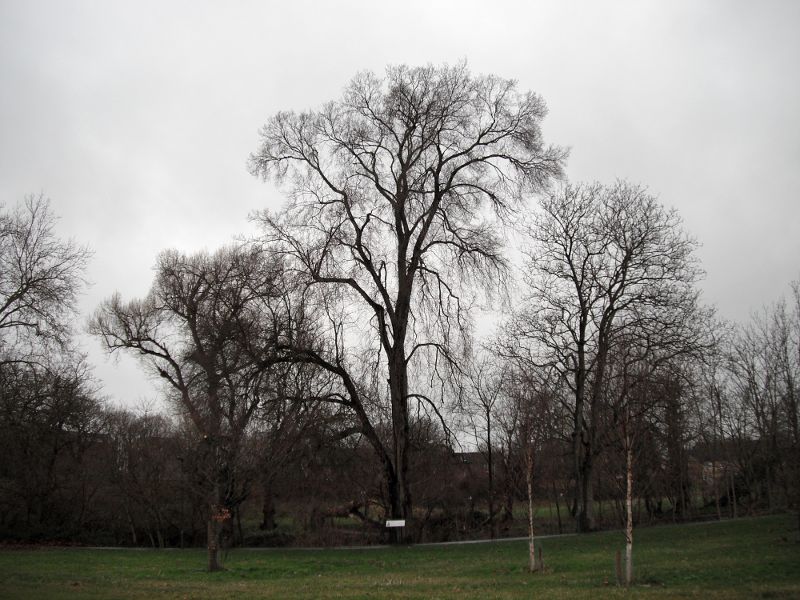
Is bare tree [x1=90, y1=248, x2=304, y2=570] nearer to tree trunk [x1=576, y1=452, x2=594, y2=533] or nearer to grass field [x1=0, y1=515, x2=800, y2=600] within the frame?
grass field [x1=0, y1=515, x2=800, y2=600]

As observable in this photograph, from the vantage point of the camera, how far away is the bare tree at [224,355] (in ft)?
63.2

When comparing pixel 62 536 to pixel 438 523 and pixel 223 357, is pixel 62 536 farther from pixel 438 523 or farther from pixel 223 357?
pixel 438 523

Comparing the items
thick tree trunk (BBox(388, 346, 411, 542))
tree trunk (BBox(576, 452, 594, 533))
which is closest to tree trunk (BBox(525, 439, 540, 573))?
thick tree trunk (BBox(388, 346, 411, 542))

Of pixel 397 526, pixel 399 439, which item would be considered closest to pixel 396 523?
pixel 397 526

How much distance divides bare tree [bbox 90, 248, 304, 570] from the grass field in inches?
99.1

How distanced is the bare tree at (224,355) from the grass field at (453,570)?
2517mm

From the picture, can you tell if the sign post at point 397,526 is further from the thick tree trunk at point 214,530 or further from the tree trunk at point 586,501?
the tree trunk at point 586,501

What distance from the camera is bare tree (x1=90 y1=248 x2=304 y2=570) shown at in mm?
19266

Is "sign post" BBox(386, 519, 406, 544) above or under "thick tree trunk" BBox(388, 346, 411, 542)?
under

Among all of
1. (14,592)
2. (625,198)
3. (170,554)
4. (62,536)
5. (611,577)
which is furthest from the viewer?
(62,536)

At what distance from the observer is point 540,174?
25.6 metres

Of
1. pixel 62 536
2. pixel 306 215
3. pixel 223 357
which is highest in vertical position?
pixel 306 215

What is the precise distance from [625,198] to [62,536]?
1134 inches

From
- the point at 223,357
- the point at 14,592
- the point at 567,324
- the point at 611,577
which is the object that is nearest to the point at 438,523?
the point at 567,324
